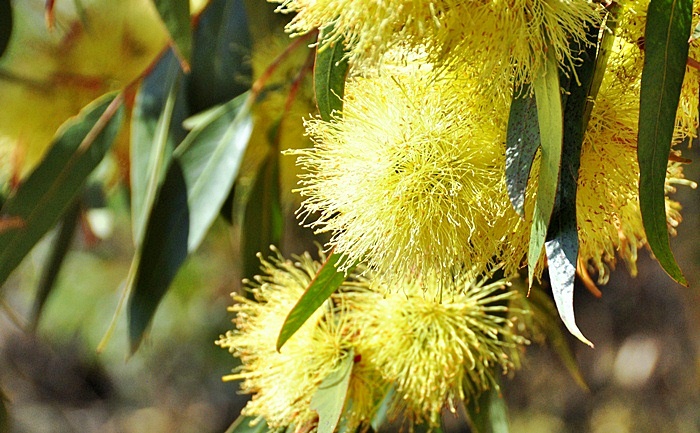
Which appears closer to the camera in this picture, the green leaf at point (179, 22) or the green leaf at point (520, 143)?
the green leaf at point (520, 143)

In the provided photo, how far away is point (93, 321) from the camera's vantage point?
298 cm

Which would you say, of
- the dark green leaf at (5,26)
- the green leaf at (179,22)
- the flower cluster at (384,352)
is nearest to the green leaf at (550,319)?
the flower cluster at (384,352)

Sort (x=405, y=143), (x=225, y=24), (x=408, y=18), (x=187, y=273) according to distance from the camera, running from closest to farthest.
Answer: (x=408, y=18), (x=405, y=143), (x=225, y=24), (x=187, y=273)

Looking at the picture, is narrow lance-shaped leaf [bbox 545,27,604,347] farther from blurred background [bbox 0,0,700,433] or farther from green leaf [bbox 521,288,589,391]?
blurred background [bbox 0,0,700,433]

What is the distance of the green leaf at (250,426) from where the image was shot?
982 mm

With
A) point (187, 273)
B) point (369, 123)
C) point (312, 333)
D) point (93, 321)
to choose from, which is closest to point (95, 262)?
point (93, 321)

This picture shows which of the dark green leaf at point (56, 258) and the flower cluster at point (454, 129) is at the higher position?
the flower cluster at point (454, 129)

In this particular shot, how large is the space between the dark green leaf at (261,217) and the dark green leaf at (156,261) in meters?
0.19

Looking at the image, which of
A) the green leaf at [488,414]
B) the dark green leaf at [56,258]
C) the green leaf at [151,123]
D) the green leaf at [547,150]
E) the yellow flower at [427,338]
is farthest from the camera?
the dark green leaf at [56,258]

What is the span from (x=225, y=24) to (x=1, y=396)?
668 millimetres

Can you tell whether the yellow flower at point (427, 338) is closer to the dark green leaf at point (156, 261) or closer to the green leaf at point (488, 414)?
the green leaf at point (488, 414)

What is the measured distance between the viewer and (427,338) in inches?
33.1

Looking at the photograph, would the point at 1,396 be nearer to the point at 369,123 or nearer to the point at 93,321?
the point at 369,123

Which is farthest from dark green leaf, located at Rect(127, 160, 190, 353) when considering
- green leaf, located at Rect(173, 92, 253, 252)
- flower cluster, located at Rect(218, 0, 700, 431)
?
flower cluster, located at Rect(218, 0, 700, 431)
